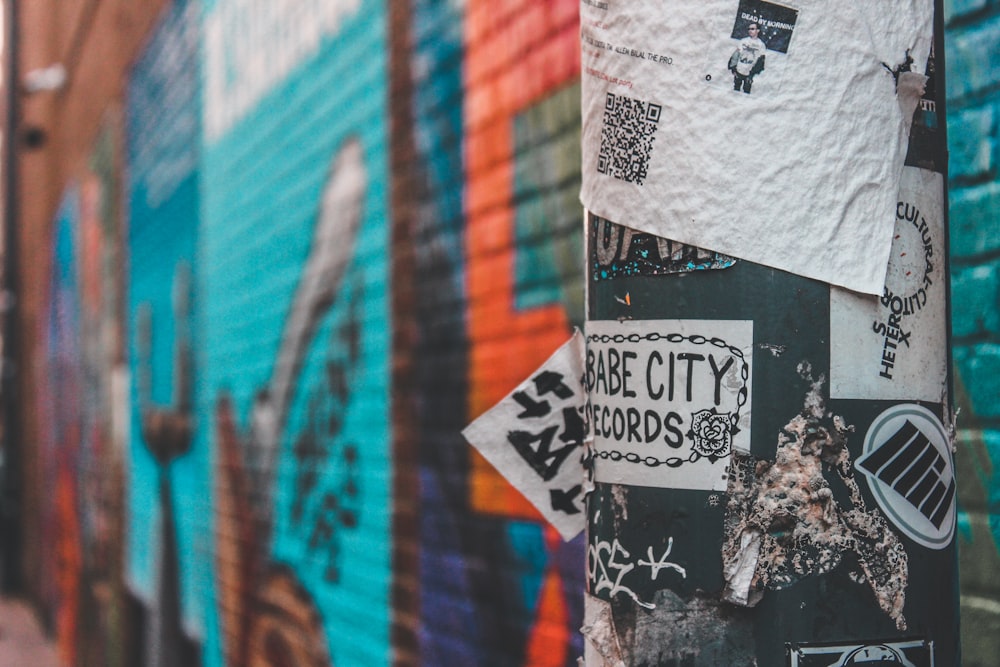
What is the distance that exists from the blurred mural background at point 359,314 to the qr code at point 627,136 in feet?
3.24

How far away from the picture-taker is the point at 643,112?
4.00ft

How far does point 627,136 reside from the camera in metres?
1.23

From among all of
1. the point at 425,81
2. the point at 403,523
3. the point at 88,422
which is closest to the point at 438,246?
the point at 425,81

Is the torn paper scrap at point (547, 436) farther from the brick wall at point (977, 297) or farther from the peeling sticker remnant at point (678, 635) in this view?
the brick wall at point (977, 297)

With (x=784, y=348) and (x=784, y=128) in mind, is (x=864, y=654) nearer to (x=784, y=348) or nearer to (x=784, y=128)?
(x=784, y=348)

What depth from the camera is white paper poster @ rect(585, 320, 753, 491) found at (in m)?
1.15

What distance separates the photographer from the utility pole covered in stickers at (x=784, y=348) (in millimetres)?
1134

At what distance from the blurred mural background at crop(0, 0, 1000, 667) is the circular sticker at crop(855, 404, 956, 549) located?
30.0 inches

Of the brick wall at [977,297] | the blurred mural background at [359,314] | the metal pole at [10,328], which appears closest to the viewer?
the brick wall at [977,297]

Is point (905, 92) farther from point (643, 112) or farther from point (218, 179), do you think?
point (218, 179)

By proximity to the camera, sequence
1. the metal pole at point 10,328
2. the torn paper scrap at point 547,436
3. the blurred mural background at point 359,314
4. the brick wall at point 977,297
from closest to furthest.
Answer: the torn paper scrap at point 547,436, the brick wall at point 977,297, the blurred mural background at point 359,314, the metal pole at point 10,328

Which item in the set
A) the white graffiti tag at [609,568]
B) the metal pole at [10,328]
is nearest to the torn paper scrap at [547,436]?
the white graffiti tag at [609,568]

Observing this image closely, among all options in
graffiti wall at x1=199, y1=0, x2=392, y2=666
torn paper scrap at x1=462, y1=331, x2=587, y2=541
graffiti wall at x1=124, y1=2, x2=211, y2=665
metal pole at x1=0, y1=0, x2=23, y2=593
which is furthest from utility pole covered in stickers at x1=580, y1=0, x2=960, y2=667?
metal pole at x1=0, y1=0, x2=23, y2=593

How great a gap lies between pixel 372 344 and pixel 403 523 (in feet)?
2.32
